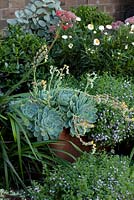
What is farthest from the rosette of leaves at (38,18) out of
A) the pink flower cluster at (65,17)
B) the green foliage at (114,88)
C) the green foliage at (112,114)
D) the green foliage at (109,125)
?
the green foliage at (109,125)

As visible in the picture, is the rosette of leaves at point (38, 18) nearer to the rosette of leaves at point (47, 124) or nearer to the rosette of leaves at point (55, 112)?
the rosette of leaves at point (55, 112)

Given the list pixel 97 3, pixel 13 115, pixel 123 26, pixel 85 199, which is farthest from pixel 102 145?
pixel 97 3

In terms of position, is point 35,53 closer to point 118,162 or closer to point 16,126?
point 16,126

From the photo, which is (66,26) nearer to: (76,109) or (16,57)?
(16,57)

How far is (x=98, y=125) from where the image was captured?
13.2 feet

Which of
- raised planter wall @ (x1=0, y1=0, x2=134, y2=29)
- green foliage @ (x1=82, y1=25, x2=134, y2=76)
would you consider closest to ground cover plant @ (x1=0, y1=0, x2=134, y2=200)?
green foliage @ (x1=82, y1=25, x2=134, y2=76)

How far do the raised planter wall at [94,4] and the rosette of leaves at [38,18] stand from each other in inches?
27.1

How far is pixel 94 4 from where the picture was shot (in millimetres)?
6703

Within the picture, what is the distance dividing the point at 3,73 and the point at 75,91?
86cm

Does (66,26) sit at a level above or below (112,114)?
above

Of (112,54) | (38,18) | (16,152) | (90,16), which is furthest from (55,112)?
(90,16)

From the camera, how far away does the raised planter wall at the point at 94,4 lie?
587 cm

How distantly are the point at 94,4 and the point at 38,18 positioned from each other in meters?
1.70

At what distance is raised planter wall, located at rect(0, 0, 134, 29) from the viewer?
5.87 metres
